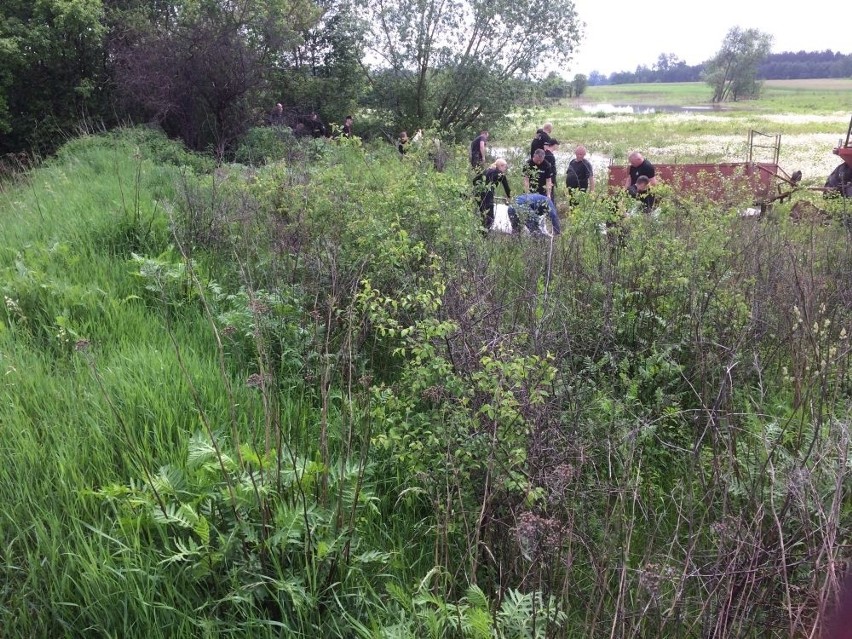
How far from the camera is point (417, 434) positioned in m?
3.04

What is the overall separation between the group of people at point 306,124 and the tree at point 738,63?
243 feet

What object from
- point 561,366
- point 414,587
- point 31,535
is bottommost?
point 414,587

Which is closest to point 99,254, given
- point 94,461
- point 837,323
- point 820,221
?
point 94,461

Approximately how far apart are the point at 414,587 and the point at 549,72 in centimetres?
2064

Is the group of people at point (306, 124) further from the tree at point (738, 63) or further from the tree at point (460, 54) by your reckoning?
the tree at point (738, 63)

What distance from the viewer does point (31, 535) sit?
7.77 ft

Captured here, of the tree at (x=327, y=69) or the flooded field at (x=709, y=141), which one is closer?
the tree at (x=327, y=69)

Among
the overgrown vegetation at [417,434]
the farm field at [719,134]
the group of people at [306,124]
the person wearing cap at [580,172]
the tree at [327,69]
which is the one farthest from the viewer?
the farm field at [719,134]

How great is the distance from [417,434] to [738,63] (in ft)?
290

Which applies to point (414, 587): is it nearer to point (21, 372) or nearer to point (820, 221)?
point (21, 372)

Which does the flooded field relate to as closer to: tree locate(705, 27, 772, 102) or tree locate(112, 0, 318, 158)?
tree locate(112, 0, 318, 158)

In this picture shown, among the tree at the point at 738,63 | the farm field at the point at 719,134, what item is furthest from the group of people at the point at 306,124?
the tree at the point at 738,63

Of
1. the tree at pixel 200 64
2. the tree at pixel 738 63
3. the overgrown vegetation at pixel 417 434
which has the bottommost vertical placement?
the overgrown vegetation at pixel 417 434

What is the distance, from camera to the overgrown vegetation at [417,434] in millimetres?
2131
